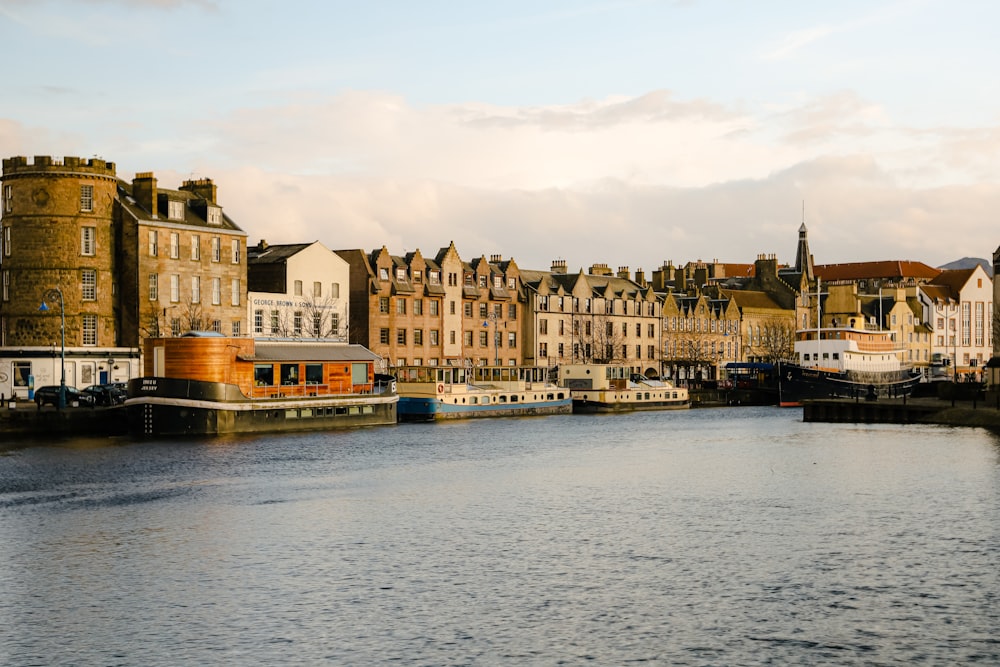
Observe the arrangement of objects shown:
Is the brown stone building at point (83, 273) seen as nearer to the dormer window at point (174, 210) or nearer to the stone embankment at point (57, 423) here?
the dormer window at point (174, 210)

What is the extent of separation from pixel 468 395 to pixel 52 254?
110 ft

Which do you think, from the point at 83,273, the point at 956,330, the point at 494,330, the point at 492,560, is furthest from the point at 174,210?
the point at 956,330

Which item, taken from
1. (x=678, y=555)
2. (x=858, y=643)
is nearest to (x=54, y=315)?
(x=678, y=555)

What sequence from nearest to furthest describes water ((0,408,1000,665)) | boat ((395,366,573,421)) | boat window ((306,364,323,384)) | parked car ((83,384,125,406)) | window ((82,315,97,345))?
water ((0,408,1000,665)) → boat window ((306,364,323,384)) → parked car ((83,384,125,406)) → boat ((395,366,573,421)) → window ((82,315,97,345))

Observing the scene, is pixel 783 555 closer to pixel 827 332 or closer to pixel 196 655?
pixel 196 655

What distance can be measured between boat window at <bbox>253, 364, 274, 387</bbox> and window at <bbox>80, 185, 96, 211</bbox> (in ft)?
95.5

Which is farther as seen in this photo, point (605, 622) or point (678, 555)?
point (678, 555)

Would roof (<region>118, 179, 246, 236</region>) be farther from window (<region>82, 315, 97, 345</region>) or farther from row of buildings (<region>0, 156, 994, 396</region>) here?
window (<region>82, 315, 97, 345</region>)

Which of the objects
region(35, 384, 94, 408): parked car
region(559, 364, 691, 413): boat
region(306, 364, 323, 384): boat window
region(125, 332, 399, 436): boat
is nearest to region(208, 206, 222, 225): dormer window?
region(125, 332, 399, 436): boat

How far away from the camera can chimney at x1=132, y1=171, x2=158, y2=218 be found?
97875 millimetres

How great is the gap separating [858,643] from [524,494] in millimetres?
22748

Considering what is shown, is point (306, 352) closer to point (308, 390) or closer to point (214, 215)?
point (308, 390)

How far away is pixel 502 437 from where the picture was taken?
75.1 m

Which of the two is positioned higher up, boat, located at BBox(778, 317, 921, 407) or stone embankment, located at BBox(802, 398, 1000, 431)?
boat, located at BBox(778, 317, 921, 407)
